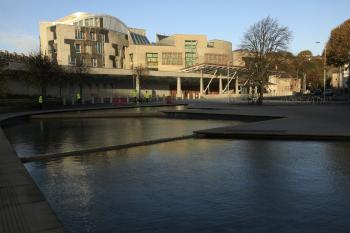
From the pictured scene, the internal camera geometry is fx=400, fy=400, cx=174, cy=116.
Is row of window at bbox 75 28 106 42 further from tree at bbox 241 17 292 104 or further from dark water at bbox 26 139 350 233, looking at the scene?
dark water at bbox 26 139 350 233

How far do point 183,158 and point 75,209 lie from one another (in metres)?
4.96

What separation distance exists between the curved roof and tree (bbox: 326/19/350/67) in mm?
62491

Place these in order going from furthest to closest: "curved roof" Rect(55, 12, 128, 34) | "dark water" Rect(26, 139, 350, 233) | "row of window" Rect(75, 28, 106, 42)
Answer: "curved roof" Rect(55, 12, 128, 34)
"row of window" Rect(75, 28, 106, 42)
"dark water" Rect(26, 139, 350, 233)

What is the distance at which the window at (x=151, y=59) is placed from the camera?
331 feet

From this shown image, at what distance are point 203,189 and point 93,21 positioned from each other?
4115 inches

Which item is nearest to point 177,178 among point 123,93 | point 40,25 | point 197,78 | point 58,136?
point 58,136

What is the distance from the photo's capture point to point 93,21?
106 m

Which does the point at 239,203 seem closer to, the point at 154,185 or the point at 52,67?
the point at 154,185

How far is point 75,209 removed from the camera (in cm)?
636

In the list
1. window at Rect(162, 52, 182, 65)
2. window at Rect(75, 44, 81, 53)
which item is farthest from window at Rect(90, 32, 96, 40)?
window at Rect(162, 52, 182, 65)

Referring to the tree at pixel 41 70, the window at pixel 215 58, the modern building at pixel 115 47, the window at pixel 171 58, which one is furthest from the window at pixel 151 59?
the tree at pixel 41 70

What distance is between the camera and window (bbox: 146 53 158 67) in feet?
331

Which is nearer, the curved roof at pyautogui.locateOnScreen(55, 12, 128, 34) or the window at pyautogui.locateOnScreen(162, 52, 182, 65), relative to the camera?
the window at pyautogui.locateOnScreen(162, 52, 182, 65)

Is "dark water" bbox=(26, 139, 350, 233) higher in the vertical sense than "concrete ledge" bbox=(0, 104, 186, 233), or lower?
lower
